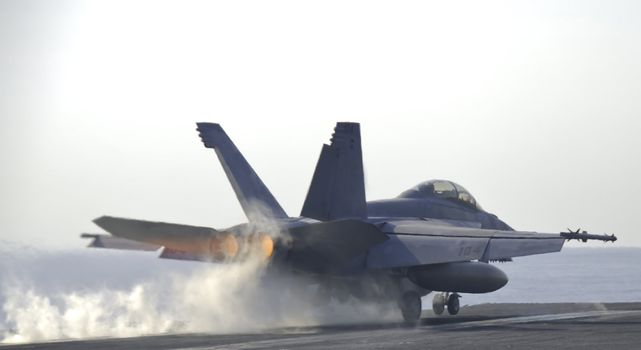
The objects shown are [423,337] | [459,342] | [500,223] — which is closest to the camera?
[459,342]

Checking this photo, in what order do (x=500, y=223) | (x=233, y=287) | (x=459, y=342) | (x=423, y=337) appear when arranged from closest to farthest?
1. (x=459, y=342)
2. (x=423, y=337)
3. (x=233, y=287)
4. (x=500, y=223)

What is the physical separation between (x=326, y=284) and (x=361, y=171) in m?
3.61

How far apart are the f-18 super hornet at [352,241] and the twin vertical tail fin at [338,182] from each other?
0.10ft

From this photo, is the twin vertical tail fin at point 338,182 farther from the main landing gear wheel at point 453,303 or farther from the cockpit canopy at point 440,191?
the main landing gear wheel at point 453,303

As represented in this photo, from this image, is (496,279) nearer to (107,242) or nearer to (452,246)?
(452,246)

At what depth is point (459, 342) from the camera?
2259cm

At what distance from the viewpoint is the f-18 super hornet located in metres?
28.3

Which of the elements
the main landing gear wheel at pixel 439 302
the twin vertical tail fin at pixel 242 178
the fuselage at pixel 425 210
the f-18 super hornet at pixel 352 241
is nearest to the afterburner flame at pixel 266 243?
the f-18 super hornet at pixel 352 241

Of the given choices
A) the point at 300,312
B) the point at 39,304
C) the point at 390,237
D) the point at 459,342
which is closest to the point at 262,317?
the point at 300,312

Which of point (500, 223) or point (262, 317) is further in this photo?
point (500, 223)

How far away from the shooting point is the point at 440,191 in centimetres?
3603

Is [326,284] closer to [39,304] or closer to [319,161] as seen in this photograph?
[319,161]

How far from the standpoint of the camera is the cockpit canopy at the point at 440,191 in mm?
35812

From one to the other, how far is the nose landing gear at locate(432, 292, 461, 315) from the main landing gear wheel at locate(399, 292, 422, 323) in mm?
2972
